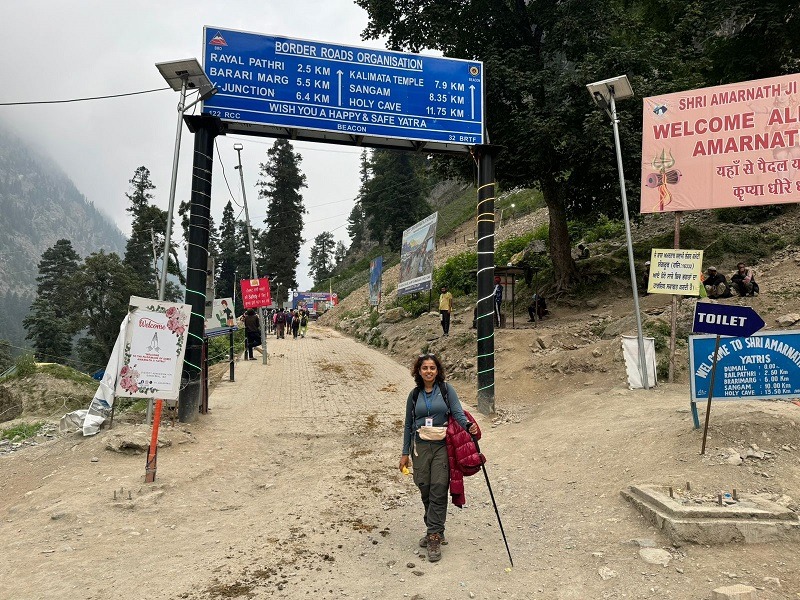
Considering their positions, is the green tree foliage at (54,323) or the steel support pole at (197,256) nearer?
the steel support pole at (197,256)

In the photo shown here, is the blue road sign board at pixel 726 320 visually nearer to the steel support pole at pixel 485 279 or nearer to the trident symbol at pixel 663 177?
the trident symbol at pixel 663 177

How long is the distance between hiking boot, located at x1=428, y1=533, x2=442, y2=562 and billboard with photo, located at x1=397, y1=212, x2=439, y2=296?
1792cm

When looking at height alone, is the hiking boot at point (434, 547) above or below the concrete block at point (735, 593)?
below

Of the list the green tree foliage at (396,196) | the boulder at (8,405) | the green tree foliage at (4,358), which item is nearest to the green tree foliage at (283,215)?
the green tree foliage at (396,196)

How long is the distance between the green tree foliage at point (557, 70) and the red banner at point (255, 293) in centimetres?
903

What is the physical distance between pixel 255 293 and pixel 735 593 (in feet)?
59.9

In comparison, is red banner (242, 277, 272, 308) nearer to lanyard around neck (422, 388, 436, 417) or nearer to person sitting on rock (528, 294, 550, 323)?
person sitting on rock (528, 294, 550, 323)

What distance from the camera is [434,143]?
1102cm

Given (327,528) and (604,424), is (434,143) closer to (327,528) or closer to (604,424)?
(604,424)

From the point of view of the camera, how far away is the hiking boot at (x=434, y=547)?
4.34m

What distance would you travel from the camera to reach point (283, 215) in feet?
176

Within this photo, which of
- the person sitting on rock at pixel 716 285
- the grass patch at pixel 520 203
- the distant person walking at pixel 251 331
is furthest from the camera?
the grass patch at pixel 520 203

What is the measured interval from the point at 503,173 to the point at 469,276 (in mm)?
9275

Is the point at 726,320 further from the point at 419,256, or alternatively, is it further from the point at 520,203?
the point at 520,203
